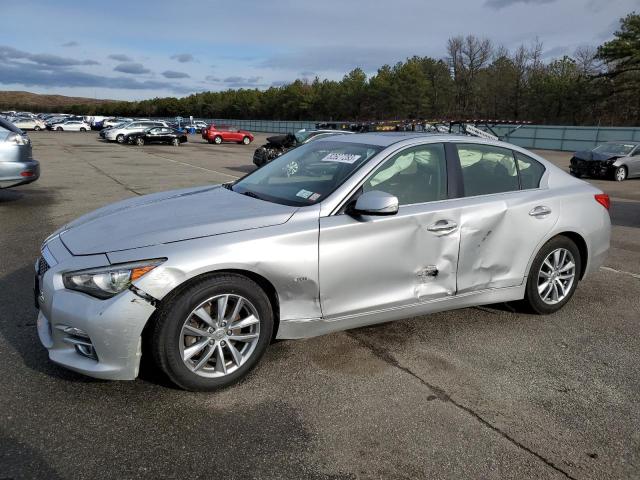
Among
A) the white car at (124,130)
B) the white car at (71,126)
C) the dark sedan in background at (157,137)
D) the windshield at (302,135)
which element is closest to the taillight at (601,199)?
the windshield at (302,135)

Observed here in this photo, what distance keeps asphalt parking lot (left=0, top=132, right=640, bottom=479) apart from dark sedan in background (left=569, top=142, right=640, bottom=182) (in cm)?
1631

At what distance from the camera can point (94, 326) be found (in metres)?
2.82

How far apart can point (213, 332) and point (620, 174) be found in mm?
19558

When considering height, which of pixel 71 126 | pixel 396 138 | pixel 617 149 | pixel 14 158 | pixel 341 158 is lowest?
pixel 71 126

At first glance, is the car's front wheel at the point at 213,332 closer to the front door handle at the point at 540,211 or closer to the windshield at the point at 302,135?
the front door handle at the point at 540,211

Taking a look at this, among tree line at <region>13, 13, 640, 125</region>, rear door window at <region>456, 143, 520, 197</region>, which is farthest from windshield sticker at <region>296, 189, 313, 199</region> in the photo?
tree line at <region>13, 13, 640, 125</region>

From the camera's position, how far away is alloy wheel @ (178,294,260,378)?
304 centimetres

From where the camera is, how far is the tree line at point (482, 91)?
5025 centimetres

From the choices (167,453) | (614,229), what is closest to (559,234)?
(167,453)

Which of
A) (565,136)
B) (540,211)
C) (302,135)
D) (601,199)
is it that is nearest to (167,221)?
(540,211)

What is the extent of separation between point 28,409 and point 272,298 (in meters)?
1.53

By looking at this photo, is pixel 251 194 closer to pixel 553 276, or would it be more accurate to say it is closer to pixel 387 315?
pixel 387 315

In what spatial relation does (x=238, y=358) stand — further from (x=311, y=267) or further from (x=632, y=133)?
(x=632, y=133)

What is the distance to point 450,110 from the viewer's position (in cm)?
7644
